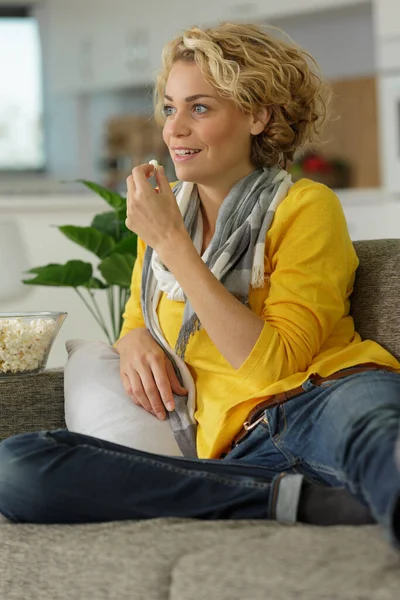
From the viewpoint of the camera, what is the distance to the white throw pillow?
5.75 ft

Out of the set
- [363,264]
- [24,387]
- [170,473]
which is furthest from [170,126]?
[170,473]

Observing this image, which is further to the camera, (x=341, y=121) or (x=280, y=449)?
(x=341, y=121)

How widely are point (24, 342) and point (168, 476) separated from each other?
1.91ft

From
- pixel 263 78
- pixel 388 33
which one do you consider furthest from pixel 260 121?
pixel 388 33

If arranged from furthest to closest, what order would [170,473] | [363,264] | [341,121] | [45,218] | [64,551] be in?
[341,121]
[45,218]
[363,264]
[170,473]
[64,551]

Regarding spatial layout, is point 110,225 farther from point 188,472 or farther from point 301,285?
point 188,472

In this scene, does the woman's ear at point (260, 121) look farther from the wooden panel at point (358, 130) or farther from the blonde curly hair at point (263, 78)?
the wooden panel at point (358, 130)

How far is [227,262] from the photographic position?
177 cm

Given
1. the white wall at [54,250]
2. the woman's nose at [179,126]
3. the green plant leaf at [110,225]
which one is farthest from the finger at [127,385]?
the white wall at [54,250]

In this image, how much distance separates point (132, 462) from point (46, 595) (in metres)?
0.24

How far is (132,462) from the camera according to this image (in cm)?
147

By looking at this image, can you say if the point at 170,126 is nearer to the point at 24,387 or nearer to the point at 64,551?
the point at 24,387

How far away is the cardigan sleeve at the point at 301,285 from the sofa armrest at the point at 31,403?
45cm

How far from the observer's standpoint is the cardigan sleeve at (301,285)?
1.63m
